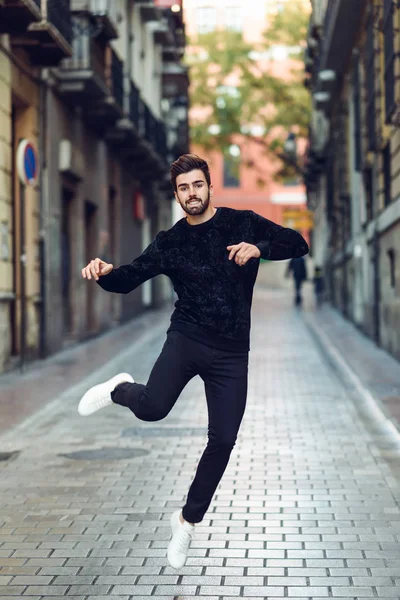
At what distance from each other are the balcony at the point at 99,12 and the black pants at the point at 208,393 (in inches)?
601

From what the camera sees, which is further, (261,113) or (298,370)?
(261,113)

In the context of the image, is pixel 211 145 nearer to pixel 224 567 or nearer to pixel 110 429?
pixel 110 429

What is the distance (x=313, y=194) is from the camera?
47.3 m

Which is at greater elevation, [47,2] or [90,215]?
[47,2]

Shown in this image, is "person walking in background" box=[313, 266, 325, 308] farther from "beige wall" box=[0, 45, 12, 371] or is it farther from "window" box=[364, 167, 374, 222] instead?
"beige wall" box=[0, 45, 12, 371]

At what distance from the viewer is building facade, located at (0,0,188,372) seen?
14.7m

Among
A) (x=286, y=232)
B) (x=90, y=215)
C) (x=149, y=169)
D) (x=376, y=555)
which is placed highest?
(x=149, y=169)

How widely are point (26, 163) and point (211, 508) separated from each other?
313 inches

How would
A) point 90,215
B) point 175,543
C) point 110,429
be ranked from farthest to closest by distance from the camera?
point 90,215 < point 110,429 < point 175,543

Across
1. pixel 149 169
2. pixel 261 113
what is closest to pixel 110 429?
pixel 149 169

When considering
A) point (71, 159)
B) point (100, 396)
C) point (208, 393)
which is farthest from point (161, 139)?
point (208, 393)

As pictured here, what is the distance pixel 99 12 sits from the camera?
19219 mm

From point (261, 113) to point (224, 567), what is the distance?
37756 millimetres

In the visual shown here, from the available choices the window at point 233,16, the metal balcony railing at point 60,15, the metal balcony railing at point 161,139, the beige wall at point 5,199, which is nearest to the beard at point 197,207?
the beige wall at point 5,199
